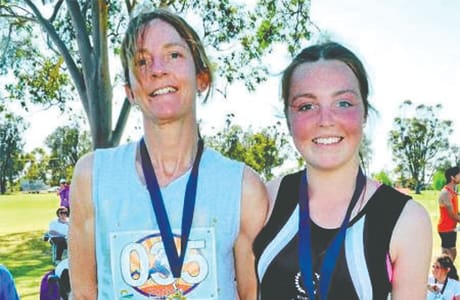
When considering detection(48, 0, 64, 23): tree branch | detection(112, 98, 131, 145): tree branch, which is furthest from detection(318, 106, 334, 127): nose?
detection(48, 0, 64, 23): tree branch

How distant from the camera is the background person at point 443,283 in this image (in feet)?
21.8

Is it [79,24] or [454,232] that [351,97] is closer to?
[454,232]

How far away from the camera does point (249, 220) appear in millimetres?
2131

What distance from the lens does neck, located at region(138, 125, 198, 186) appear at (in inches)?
83.9

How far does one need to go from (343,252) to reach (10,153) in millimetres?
61469

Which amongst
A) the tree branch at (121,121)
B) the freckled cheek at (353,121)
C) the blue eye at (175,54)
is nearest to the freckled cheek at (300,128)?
the freckled cheek at (353,121)

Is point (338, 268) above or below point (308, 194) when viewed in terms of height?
below

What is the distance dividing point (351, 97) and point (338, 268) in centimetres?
61

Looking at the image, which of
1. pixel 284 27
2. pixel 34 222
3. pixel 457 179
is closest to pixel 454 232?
pixel 457 179

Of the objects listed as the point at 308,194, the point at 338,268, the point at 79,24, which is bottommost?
the point at 338,268

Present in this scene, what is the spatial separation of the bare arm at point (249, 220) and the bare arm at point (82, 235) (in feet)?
1.75

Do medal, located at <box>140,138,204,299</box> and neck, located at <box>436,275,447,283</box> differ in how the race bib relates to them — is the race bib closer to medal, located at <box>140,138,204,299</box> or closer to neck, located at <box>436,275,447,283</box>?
medal, located at <box>140,138,204,299</box>

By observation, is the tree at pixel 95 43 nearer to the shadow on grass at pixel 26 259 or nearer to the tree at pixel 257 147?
the shadow on grass at pixel 26 259

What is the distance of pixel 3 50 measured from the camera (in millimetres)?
14391
